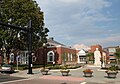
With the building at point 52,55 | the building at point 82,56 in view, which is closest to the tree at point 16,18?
the building at point 52,55

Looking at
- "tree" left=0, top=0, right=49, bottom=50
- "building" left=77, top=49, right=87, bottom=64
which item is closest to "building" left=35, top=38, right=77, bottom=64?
"tree" left=0, top=0, right=49, bottom=50

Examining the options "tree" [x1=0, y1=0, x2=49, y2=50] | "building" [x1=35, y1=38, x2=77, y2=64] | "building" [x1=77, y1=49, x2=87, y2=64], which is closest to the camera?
"tree" [x1=0, y1=0, x2=49, y2=50]

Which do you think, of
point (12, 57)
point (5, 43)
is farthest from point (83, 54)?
point (5, 43)

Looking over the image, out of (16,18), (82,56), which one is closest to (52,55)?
(82,56)

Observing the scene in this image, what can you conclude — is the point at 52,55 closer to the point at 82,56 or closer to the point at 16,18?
the point at 82,56

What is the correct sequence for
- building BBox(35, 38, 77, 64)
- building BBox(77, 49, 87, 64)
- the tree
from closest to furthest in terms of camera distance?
1. the tree
2. building BBox(35, 38, 77, 64)
3. building BBox(77, 49, 87, 64)

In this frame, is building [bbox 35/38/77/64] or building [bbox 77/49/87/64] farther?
building [bbox 77/49/87/64]

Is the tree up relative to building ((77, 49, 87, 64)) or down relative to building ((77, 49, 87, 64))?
up

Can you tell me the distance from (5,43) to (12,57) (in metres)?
16.7

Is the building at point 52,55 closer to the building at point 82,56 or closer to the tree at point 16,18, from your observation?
the tree at point 16,18

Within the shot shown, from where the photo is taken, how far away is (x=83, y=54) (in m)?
76.3

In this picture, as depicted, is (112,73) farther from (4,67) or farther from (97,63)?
(97,63)

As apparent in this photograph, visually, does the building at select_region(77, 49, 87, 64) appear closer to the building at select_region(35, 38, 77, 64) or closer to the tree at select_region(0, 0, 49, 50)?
the building at select_region(35, 38, 77, 64)

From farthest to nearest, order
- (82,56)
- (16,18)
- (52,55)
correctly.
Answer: (82,56) → (52,55) → (16,18)
